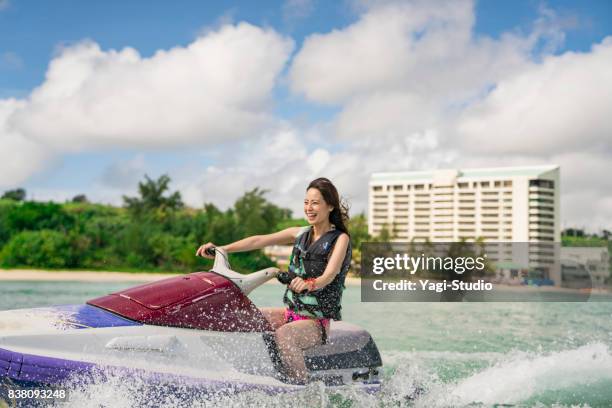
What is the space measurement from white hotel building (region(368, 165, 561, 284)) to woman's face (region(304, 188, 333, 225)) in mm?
68922

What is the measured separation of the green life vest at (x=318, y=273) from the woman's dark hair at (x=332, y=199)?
0.06 metres

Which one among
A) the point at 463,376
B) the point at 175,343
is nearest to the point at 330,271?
the point at 175,343

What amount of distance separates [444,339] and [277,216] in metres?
39.9

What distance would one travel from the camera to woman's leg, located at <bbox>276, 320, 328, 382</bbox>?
3.92 m

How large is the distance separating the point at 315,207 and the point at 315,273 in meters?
0.38

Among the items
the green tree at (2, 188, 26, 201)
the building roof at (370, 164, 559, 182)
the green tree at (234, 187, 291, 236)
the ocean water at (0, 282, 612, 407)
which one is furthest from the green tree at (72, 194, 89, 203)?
the ocean water at (0, 282, 612, 407)

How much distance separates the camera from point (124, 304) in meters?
3.82

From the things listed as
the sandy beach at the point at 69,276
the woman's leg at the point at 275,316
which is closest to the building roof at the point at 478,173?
the sandy beach at the point at 69,276

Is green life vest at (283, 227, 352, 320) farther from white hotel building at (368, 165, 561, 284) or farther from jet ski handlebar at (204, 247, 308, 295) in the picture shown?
white hotel building at (368, 165, 561, 284)

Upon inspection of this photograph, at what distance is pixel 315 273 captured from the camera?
3.96 metres

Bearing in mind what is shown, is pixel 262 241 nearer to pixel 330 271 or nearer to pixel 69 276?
pixel 330 271

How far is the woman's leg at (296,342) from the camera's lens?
12.8ft

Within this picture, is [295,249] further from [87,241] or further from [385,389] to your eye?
[87,241]

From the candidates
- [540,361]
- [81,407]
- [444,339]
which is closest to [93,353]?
[81,407]
